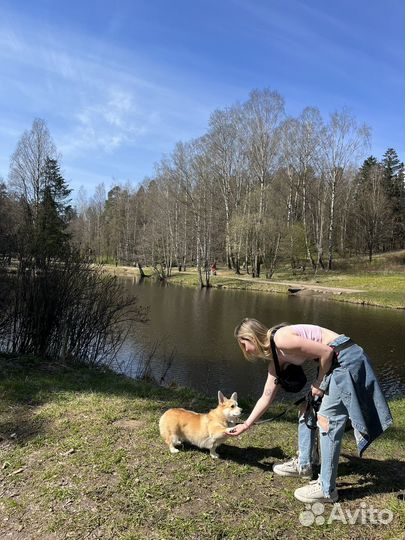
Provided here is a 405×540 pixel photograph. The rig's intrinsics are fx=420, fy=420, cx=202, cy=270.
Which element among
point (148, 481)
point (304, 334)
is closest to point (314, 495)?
point (304, 334)

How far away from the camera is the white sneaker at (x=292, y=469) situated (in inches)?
161

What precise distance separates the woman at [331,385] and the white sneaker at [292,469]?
26cm

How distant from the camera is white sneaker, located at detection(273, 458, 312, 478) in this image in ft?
13.5

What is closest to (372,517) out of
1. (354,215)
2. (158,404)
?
(158,404)

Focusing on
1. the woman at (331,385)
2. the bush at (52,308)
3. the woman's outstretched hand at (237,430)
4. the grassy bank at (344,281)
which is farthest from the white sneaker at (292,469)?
the grassy bank at (344,281)

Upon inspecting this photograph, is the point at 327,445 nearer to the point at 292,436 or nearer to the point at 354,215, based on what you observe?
the point at 292,436

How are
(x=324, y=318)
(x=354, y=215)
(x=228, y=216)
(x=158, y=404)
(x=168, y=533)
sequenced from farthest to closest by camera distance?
(x=354, y=215)
(x=228, y=216)
(x=324, y=318)
(x=158, y=404)
(x=168, y=533)

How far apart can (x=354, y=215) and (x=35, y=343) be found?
179ft

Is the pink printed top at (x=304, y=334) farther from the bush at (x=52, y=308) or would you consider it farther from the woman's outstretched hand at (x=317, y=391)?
the bush at (x=52, y=308)

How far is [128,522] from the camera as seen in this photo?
3457mm

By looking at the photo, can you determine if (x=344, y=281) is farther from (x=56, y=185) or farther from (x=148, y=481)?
(x=148, y=481)

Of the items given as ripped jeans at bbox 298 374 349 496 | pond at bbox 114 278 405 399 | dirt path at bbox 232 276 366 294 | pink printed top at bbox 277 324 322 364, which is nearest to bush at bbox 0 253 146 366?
pond at bbox 114 278 405 399

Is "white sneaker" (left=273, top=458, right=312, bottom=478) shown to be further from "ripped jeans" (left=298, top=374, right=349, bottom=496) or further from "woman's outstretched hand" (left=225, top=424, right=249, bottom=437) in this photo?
"woman's outstretched hand" (left=225, top=424, right=249, bottom=437)

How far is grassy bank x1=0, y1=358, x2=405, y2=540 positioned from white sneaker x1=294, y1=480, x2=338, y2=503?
7cm
